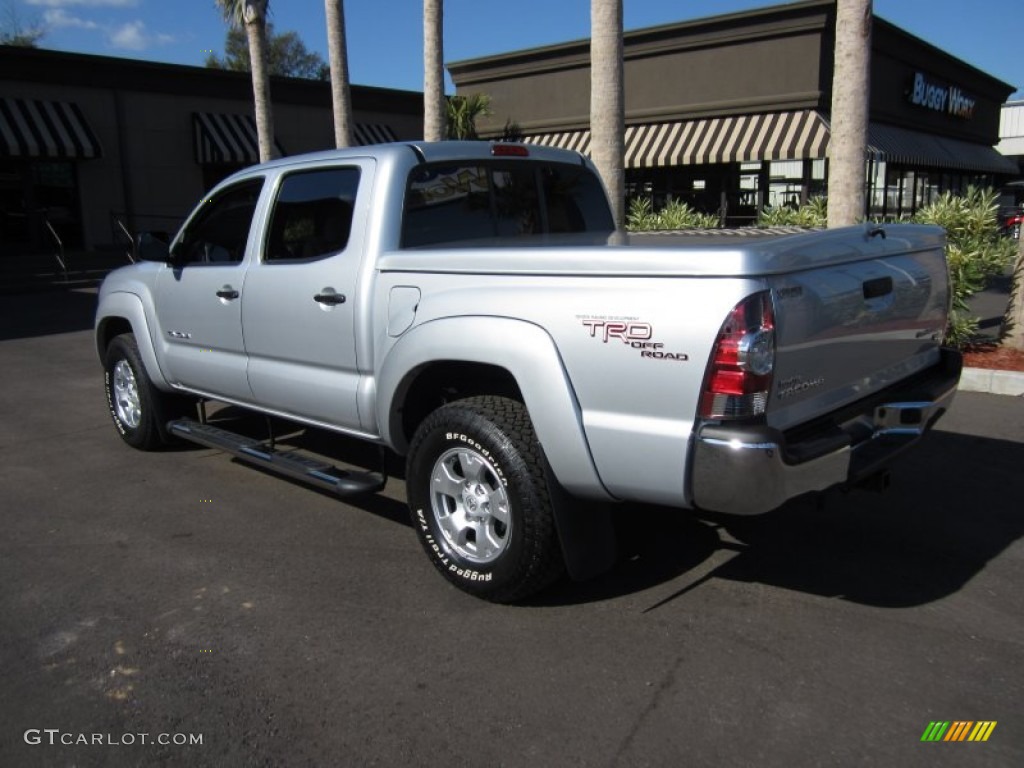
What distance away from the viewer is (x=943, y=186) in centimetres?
2505

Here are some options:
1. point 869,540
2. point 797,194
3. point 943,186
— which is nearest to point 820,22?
point 797,194

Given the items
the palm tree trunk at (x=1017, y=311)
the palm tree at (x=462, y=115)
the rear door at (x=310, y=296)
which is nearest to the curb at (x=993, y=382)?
the palm tree trunk at (x=1017, y=311)

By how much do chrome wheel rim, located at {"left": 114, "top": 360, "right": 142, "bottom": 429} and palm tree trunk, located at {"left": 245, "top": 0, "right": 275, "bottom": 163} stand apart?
11934 mm

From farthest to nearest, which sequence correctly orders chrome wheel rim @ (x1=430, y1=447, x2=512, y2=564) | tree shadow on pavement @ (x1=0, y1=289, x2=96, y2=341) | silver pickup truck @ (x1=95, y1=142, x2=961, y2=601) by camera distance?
tree shadow on pavement @ (x1=0, y1=289, x2=96, y2=341) < chrome wheel rim @ (x1=430, y1=447, x2=512, y2=564) < silver pickup truck @ (x1=95, y1=142, x2=961, y2=601)

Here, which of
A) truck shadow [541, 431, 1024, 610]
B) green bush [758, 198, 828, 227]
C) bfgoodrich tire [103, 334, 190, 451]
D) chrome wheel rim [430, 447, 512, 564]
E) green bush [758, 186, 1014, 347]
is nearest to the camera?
chrome wheel rim [430, 447, 512, 564]

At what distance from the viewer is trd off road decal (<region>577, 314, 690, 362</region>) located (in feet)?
9.89

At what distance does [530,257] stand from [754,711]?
187 centimetres

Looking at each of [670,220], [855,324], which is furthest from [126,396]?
[670,220]

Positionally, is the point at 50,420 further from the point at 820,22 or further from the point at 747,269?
the point at 820,22

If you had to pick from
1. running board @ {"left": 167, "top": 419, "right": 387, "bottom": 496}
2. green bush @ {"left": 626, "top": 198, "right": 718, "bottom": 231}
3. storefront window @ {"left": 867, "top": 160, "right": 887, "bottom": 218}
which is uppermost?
storefront window @ {"left": 867, "top": 160, "right": 887, "bottom": 218}

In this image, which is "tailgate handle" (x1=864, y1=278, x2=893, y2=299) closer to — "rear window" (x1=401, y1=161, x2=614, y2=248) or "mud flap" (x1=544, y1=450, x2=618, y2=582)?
"mud flap" (x1=544, y1=450, x2=618, y2=582)

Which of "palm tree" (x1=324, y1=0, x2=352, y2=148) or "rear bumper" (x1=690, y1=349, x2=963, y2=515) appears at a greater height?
"palm tree" (x1=324, y1=0, x2=352, y2=148)

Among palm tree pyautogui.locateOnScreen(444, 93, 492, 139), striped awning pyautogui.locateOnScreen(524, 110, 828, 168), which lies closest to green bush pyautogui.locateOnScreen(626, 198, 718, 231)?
striped awning pyautogui.locateOnScreen(524, 110, 828, 168)

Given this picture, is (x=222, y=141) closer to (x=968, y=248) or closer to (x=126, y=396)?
(x=126, y=396)
